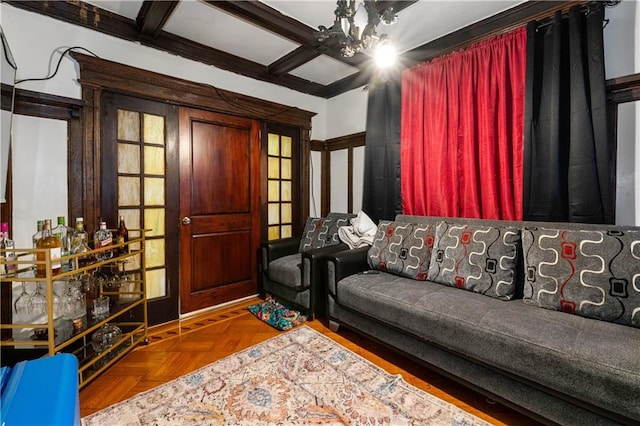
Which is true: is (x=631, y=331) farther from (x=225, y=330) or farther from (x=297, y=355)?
(x=225, y=330)

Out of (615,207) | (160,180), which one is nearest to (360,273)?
(615,207)

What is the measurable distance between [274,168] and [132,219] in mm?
1551

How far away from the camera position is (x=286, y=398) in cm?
155

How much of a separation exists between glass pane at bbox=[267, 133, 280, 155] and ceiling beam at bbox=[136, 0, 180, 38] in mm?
1395

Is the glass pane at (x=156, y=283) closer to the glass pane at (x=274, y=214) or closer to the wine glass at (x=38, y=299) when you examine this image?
the wine glass at (x=38, y=299)

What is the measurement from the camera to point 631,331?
1.28 m

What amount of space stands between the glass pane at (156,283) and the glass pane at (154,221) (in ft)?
1.11

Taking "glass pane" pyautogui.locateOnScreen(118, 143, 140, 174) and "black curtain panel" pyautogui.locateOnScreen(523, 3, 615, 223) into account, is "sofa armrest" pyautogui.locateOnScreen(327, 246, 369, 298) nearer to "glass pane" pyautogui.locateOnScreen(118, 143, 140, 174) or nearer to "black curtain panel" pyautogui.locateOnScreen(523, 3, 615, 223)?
"black curtain panel" pyautogui.locateOnScreen(523, 3, 615, 223)

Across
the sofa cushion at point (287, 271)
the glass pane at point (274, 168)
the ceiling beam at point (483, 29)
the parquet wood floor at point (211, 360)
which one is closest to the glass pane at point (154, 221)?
the parquet wood floor at point (211, 360)

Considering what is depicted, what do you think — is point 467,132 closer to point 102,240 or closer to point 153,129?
point 153,129

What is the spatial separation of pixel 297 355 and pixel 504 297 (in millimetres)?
1407

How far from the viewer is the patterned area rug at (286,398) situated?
1.41 m

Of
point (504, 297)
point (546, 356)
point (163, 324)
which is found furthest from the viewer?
point (163, 324)

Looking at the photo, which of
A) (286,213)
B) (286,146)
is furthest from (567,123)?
(286,213)
